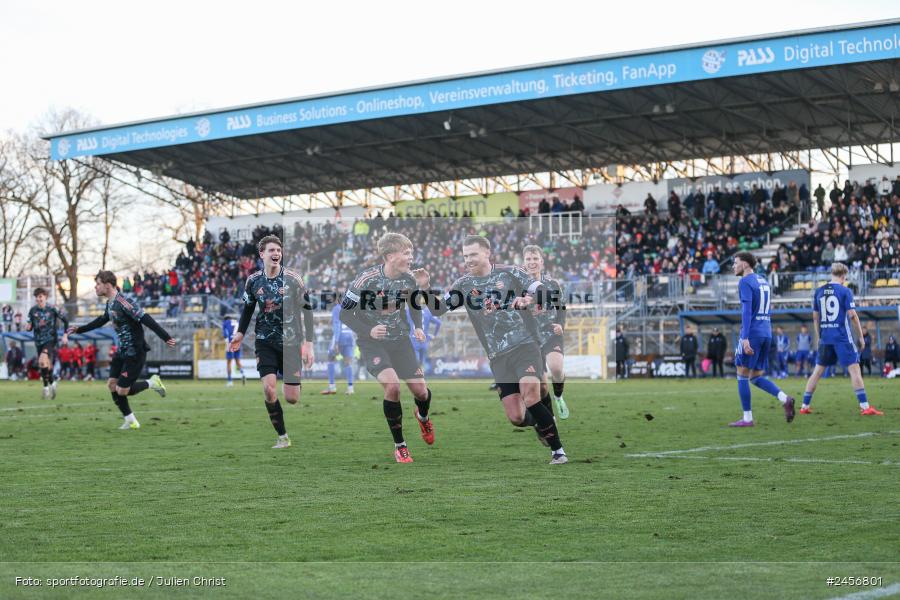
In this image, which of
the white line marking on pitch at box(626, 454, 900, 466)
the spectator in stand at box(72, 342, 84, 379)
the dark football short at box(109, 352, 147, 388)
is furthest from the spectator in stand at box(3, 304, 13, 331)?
the white line marking on pitch at box(626, 454, 900, 466)

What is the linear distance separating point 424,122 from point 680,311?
13.7 meters

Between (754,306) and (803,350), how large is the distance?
80.0ft

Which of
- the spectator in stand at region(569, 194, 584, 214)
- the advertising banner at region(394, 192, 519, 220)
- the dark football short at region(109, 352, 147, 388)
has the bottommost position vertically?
the dark football short at region(109, 352, 147, 388)

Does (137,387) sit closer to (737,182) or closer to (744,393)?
(744,393)

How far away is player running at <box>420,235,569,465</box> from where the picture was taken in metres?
10.3

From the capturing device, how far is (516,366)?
10.5 m

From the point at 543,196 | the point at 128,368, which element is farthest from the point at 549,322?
the point at 543,196

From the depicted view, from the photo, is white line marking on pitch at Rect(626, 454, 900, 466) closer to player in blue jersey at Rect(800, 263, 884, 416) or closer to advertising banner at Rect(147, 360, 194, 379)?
player in blue jersey at Rect(800, 263, 884, 416)

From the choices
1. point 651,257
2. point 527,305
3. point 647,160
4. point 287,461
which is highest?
point 647,160

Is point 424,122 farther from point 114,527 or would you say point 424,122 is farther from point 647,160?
point 114,527

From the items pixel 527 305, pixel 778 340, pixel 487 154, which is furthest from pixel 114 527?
pixel 487 154

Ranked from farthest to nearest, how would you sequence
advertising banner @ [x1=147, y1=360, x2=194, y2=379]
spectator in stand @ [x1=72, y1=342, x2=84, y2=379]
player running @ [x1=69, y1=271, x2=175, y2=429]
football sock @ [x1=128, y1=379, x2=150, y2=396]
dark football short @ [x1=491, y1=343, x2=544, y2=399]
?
spectator in stand @ [x1=72, y1=342, x2=84, y2=379] < advertising banner @ [x1=147, y1=360, x2=194, y2=379] < football sock @ [x1=128, y1=379, x2=150, y2=396] < player running @ [x1=69, y1=271, x2=175, y2=429] < dark football short @ [x1=491, y1=343, x2=544, y2=399]

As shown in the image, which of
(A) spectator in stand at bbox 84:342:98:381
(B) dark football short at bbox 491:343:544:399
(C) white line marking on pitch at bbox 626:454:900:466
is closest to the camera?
(C) white line marking on pitch at bbox 626:454:900:466

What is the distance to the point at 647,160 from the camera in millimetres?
50000
